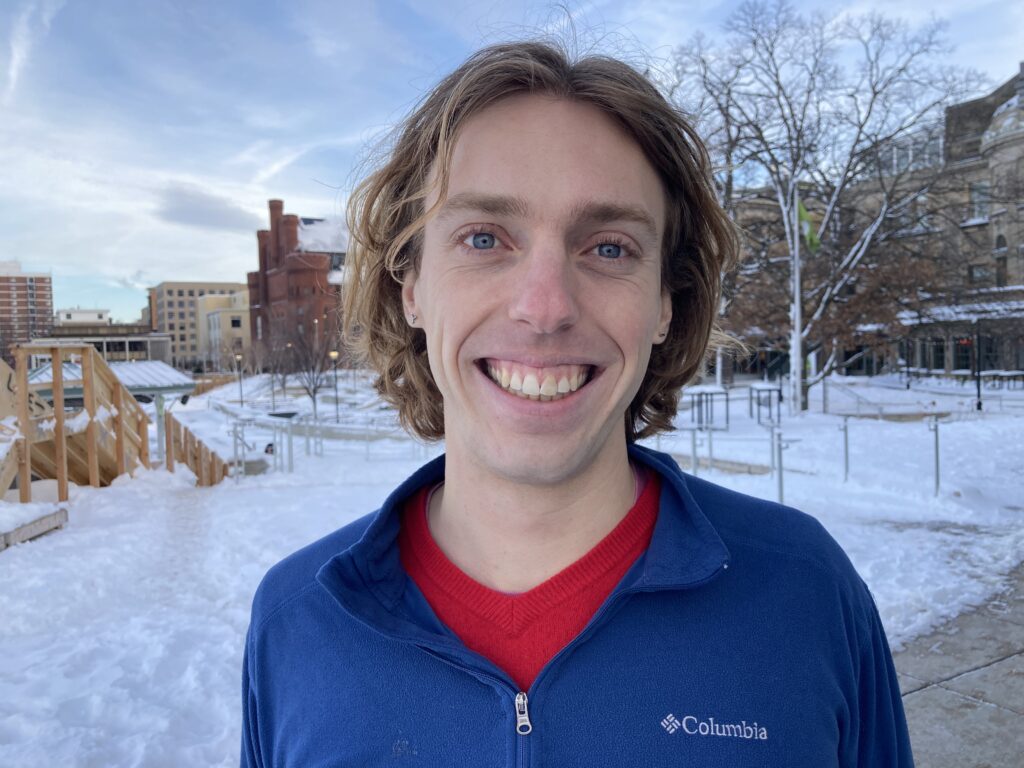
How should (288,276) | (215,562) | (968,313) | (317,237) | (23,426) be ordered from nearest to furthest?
(215,562) < (23,426) < (968,313) < (288,276) < (317,237)

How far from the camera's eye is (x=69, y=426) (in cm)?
1217

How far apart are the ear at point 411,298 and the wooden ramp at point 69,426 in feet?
34.4

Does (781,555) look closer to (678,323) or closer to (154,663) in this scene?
(678,323)

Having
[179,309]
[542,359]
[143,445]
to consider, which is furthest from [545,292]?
[179,309]

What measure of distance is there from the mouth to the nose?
3.3 inches

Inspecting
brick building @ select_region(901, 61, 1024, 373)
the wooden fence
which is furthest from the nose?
brick building @ select_region(901, 61, 1024, 373)

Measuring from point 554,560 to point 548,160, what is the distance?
86 centimetres

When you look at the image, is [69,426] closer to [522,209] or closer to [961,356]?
[522,209]

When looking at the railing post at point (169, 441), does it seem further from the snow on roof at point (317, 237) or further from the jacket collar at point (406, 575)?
the snow on roof at point (317, 237)

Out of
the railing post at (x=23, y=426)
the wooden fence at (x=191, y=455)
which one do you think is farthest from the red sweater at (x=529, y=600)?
the wooden fence at (x=191, y=455)

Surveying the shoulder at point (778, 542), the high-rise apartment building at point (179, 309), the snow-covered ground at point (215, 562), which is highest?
the high-rise apartment building at point (179, 309)

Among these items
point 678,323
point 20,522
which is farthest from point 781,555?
point 20,522

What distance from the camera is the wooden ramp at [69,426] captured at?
10.8 m

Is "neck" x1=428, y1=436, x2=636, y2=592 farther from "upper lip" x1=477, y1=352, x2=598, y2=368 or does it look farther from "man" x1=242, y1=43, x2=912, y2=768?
"upper lip" x1=477, y1=352, x2=598, y2=368
